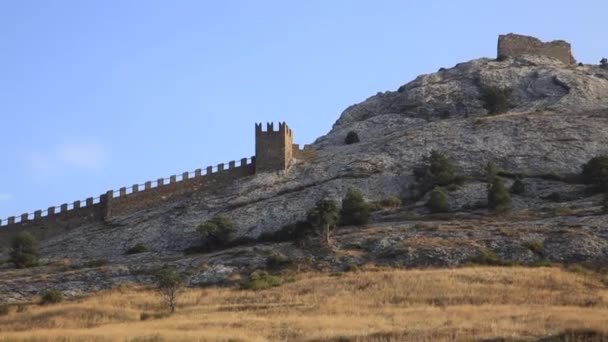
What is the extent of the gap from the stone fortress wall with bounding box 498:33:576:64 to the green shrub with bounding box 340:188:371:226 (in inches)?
1755

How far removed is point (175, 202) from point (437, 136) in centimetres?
2204

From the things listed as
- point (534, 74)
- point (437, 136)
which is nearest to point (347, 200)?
point (437, 136)

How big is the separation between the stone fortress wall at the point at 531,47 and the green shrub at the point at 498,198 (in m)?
42.9

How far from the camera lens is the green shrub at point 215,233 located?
63.5 meters

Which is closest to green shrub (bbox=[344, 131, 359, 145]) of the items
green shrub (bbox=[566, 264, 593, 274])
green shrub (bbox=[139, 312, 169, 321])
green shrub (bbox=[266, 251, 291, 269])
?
green shrub (bbox=[266, 251, 291, 269])

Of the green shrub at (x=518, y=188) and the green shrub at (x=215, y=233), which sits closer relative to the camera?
the green shrub at (x=215, y=233)

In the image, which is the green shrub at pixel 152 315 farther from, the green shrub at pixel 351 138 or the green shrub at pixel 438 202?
the green shrub at pixel 351 138

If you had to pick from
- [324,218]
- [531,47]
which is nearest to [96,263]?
[324,218]

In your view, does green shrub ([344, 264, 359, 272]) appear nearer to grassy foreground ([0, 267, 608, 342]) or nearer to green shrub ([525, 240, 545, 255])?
grassy foreground ([0, 267, 608, 342])

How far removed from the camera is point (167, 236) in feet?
220

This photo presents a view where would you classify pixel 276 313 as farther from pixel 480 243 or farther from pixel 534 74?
pixel 534 74

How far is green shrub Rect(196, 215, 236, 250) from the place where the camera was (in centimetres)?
6353

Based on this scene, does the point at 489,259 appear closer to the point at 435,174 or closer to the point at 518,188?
the point at 518,188

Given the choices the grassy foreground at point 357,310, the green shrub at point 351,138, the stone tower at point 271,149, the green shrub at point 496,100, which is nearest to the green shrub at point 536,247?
the grassy foreground at point 357,310
